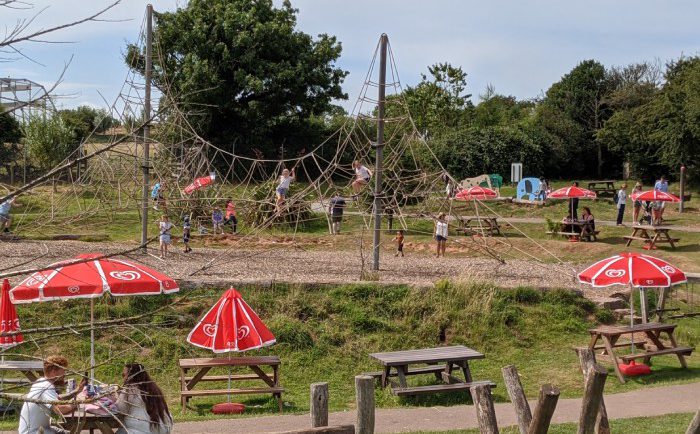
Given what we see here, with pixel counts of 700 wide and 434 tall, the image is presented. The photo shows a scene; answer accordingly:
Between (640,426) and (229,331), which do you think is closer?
(640,426)

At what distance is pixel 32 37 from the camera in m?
4.54

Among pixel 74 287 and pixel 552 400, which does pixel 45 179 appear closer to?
pixel 552 400

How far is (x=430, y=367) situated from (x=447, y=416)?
2012mm

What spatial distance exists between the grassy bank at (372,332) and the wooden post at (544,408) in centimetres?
596

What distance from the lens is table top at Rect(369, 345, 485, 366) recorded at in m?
12.3

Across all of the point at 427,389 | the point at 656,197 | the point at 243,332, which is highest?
the point at 656,197

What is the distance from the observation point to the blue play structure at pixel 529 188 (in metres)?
34.7

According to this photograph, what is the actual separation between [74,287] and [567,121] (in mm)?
40217

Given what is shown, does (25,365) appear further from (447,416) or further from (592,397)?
(592,397)

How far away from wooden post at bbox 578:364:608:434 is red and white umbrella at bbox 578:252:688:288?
22.3 ft

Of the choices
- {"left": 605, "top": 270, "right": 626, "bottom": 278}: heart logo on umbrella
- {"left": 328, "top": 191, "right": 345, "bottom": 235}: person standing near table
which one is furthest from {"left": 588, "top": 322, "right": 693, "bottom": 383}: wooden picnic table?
{"left": 328, "top": 191, "right": 345, "bottom": 235}: person standing near table

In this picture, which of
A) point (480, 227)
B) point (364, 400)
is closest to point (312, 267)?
point (480, 227)

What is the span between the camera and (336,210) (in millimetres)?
23141

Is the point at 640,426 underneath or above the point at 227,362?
underneath
